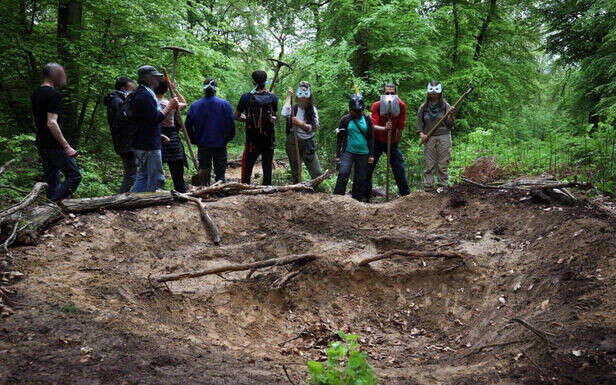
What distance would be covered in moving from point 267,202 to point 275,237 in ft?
3.52

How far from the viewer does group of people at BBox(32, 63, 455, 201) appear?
5898 millimetres

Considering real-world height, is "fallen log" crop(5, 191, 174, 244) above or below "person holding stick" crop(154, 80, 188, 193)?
below

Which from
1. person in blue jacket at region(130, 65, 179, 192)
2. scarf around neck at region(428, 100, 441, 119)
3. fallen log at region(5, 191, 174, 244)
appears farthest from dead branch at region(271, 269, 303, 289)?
scarf around neck at region(428, 100, 441, 119)

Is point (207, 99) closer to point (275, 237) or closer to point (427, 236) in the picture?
point (275, 237)

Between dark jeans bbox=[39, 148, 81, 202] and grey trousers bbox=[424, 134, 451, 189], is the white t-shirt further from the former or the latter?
dark jeans bbox=[39, 148, 81, 202]

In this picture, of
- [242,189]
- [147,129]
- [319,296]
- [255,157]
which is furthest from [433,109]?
[147,129]

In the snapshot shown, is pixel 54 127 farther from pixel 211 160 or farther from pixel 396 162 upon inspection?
pixel 396 162

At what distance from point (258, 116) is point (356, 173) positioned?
A: 2056mm

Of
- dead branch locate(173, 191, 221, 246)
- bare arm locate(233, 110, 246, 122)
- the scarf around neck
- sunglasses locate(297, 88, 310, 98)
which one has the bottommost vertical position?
dead branch locate(173, 191, 221, 246)

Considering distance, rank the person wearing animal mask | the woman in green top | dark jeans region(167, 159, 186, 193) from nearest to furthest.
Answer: dark jeans region(167, 159, 186, 193), the woman in green top, the person wearing animal mask

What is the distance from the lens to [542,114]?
2458cm

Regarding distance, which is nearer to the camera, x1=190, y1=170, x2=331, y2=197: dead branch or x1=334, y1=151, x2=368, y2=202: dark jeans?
x1=190, y1=170, x2=331, y2=197: dead branch

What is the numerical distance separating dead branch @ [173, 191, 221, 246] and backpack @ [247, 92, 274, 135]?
6.01 feet

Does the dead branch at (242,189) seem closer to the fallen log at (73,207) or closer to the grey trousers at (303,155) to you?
the grey trousers at (303,155)
